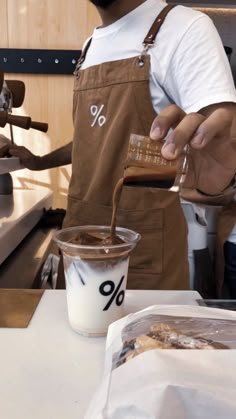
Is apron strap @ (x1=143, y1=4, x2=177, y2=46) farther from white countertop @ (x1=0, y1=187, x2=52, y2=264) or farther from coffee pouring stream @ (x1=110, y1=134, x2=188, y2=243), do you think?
white countertop @ (x1=0, y1=187, x2=52, y2=264)

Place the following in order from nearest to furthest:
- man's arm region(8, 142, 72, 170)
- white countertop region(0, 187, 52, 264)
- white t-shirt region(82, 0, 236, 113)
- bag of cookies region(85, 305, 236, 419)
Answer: bag of cookies region(85, 305, 236, 419)
white t-shirt region(82, 0, 236, 113)
white countertop region(0, 187, 52, 264)
man's arm region(8, 142, 72, 170)

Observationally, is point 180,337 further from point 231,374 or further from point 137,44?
point 137,44

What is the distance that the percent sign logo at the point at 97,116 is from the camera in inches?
37.9

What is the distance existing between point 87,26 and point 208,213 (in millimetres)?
920

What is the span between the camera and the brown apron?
897 mm

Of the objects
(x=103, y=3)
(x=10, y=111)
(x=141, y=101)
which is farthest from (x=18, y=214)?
(x=103, y=3)

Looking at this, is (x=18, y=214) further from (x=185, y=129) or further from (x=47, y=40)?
(x=47, y=40)

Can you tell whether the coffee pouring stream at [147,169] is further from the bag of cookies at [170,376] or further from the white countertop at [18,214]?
the white countertop at [18,214]

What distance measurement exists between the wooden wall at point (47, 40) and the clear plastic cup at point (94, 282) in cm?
140

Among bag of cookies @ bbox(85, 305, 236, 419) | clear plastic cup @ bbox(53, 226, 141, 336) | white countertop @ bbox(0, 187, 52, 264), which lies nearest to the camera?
bag of cookies @ bbox(85, 305, 236, 419)

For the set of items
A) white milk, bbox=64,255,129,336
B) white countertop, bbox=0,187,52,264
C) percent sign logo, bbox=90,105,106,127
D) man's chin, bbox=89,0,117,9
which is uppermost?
man's chin, bbox=89,0,117,9

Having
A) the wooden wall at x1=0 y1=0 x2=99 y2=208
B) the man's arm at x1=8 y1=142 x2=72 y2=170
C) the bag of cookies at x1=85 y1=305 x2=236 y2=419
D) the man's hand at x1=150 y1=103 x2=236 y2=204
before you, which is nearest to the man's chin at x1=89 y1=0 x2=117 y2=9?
the man's hand at x1=150 y1=103 x2=236 y2=204

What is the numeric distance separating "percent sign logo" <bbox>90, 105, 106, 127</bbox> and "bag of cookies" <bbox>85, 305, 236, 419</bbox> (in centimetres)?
62

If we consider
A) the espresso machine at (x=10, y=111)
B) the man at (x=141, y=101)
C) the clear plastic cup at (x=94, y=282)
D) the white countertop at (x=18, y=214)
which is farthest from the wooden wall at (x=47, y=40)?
the clear plastic cup at (x=94, y=282)
